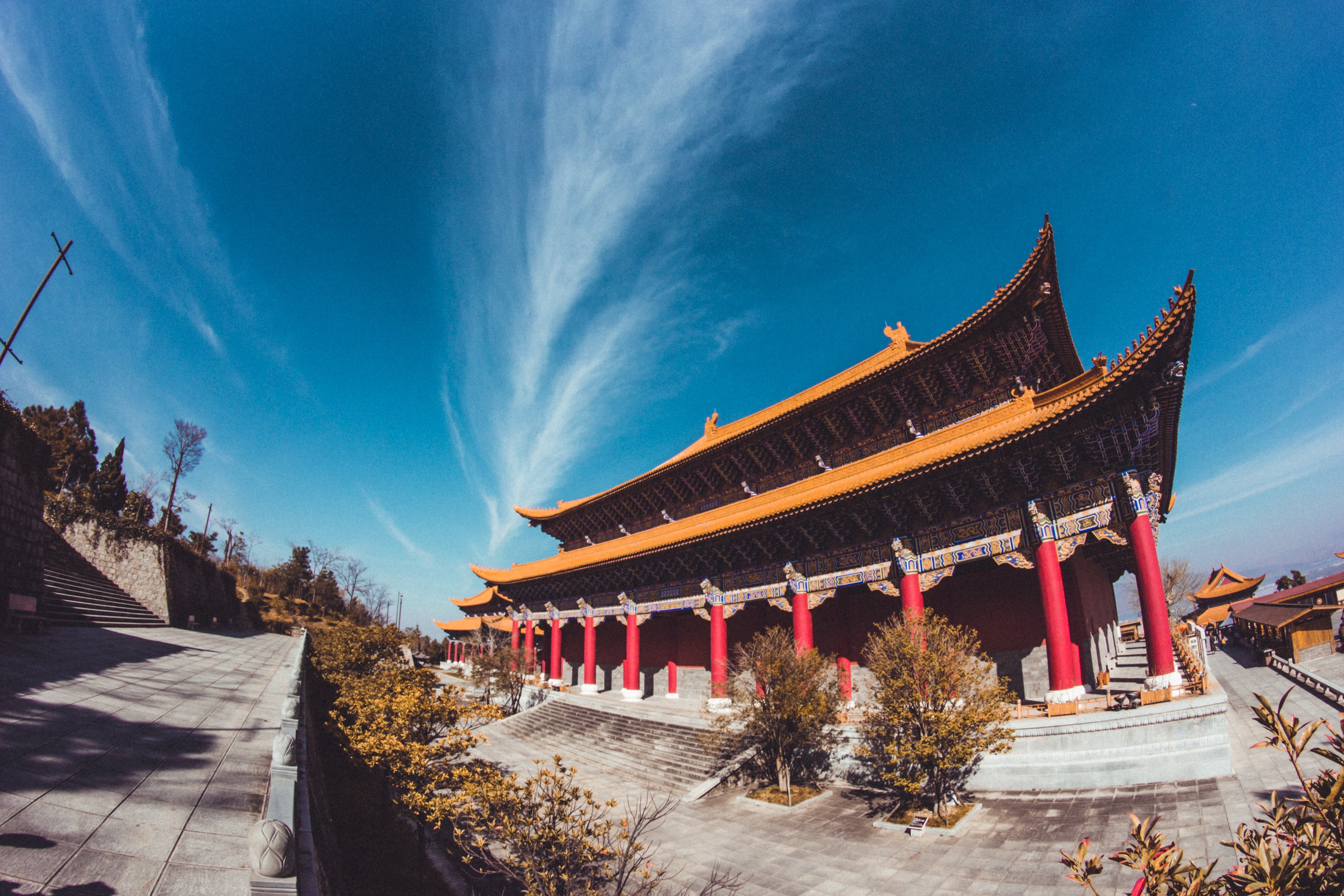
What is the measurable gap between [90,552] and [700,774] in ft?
88.8

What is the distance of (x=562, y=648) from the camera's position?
26844 mm

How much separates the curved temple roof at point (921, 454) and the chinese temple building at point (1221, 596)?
31.6 m

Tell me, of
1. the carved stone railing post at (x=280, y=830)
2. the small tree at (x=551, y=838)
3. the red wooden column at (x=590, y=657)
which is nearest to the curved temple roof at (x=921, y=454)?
the red wooden column at (x=590, y=657)

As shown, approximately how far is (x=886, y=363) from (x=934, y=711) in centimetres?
1327

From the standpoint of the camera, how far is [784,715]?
1127 cm

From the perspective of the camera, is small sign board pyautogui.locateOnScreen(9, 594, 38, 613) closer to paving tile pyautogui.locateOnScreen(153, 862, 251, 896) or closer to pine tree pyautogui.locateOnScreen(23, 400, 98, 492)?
paving tile pyautogui.locateOnScreen(153, 862, 251, 896)

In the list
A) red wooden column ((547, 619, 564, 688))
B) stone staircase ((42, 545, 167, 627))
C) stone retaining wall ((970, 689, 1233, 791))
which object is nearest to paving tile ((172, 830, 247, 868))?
stone retaining wall ((970, 689, 1233, 791))

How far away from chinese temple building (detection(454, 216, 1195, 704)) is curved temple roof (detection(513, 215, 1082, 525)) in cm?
7

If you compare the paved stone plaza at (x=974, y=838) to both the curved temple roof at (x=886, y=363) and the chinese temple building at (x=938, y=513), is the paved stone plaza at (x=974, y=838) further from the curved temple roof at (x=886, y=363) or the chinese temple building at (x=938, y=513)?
the curved temple roof at (x=886, y=363)

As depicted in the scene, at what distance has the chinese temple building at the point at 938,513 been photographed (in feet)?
34.0

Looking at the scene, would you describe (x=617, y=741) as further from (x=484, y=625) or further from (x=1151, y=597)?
(x=484, y=625)

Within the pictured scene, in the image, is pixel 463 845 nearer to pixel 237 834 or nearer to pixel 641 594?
pixel 237 834

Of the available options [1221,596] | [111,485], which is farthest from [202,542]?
[1221,596]

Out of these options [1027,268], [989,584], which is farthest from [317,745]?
[1027,268]
